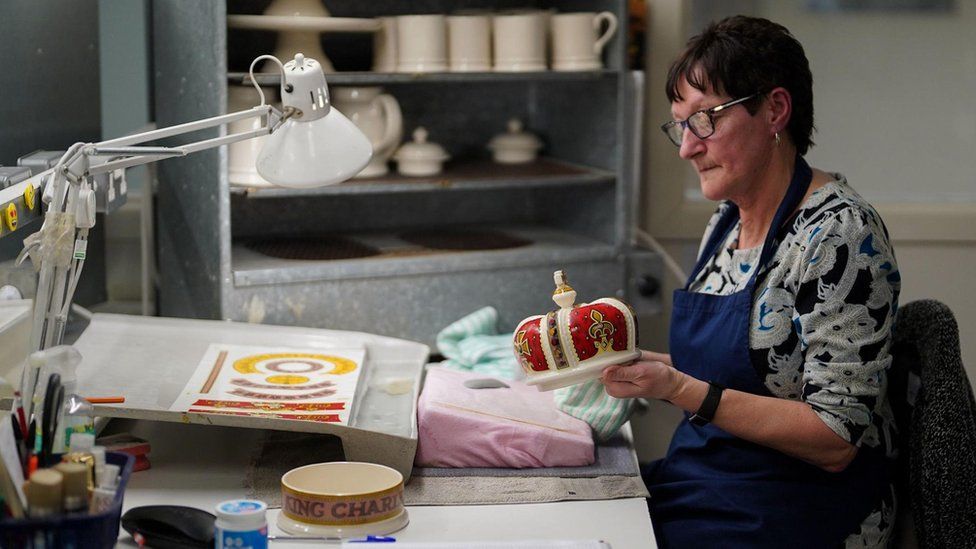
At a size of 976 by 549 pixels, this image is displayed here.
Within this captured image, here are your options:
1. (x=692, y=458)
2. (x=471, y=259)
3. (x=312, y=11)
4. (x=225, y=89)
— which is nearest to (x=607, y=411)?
(x=692, y=458)

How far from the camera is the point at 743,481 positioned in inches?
63.2

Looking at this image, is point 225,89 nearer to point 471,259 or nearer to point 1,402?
point 471,259

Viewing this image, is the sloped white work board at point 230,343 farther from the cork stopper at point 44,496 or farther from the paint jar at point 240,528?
the cork stopper at point 44,496

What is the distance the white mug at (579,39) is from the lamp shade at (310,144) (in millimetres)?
1006

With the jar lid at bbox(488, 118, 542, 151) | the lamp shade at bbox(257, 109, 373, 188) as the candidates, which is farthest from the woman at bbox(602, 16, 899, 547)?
the jar lid at bbox(488, 118, 542, 151)

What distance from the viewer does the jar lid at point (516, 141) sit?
8.57 feet

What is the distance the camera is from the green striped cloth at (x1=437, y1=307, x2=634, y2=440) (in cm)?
164

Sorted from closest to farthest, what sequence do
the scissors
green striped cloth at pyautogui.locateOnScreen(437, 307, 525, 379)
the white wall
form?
1. the scissors
2. green striped cloth at pyautogui.locateOnScreen(437, 307, 525, 379)
3. the white wall

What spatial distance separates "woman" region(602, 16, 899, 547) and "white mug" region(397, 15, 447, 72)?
67 cm

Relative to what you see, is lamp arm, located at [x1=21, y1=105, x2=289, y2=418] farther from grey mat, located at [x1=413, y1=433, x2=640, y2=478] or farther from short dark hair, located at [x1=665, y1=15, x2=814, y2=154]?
short dark hair, located at [x1=665, y1=15, x2=814, y2=154]

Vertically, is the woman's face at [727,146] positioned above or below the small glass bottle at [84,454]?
above

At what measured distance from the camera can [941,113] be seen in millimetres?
2844

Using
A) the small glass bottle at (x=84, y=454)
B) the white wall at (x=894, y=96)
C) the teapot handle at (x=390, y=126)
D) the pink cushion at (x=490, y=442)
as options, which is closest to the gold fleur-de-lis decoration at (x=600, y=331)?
the pink cushion at (x=490, y=442)

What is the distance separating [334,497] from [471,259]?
1.09 metres
